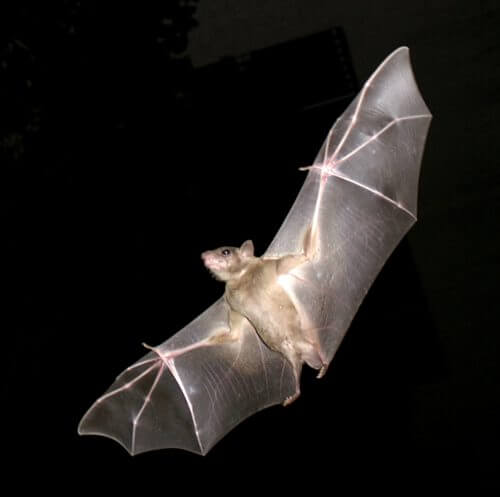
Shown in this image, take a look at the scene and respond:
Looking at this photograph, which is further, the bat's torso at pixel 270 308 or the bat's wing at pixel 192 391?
the bat's wing at pixel 192 391

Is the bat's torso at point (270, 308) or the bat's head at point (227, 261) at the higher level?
the bat's head at point (227, 261)

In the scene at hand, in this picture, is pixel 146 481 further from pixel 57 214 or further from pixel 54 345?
pixel 57 214

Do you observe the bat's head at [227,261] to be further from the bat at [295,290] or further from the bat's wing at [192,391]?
the bat's wing at [192,391]

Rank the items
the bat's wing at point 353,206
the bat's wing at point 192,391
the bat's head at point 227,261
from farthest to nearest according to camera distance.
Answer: the bat's wing at point 192,391
the bat's wing at point 353,206
the bat's head at point 227,261

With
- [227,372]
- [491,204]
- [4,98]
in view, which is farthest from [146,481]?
[491,204]

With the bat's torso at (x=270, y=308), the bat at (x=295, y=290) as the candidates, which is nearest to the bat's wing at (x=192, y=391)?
the bat at (x=295, y=290)

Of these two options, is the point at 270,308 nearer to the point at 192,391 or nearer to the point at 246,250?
the point at 246,250

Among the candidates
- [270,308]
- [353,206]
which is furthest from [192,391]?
[353,206]
